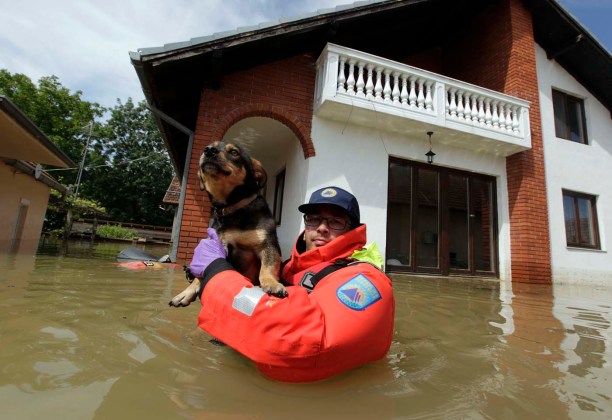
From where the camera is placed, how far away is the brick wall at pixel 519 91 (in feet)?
25.8

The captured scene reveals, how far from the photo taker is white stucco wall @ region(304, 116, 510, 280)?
711 cm

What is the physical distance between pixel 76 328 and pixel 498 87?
10088mm

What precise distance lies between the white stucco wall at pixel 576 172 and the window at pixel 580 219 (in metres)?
0.15

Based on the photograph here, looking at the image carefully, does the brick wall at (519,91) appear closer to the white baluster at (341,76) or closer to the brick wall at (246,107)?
the white baluster at (341,76)

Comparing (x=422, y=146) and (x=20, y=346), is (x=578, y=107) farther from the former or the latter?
(x=20, y=346)

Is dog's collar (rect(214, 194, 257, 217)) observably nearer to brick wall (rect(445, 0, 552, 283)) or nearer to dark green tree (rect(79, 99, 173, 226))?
brick wall (rect(445, 0, 552, 283))

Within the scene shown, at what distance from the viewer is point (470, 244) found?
8.23m

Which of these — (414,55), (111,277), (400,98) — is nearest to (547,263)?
(400,98)

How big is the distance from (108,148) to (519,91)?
46965 mm

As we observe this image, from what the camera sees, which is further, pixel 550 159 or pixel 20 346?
pixel 550 159

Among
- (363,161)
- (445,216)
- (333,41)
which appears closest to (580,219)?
(445,216)

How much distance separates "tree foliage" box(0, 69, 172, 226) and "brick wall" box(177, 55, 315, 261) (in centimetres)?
2976

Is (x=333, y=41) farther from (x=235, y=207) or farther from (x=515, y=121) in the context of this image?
(x=235, y=207)

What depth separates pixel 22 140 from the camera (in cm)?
726
